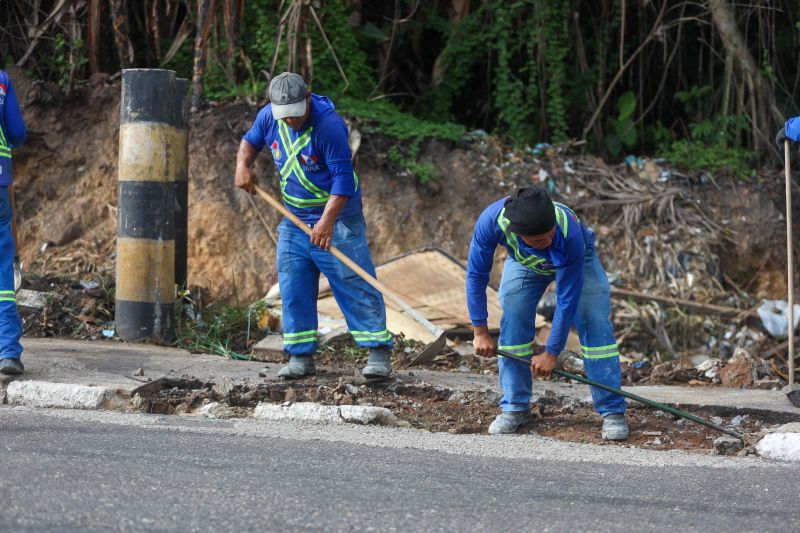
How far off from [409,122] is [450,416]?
14.9ft

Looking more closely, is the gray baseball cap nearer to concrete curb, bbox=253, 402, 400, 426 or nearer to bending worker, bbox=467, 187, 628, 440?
bending worker, bbox=467, 187, 628, 440

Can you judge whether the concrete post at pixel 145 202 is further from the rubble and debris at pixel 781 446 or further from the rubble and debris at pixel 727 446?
the rubble and debris at pixel 781 446

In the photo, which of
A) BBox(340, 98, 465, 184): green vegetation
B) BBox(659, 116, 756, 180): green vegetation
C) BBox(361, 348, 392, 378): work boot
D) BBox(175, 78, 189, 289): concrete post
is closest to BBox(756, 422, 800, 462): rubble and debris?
BBox(361, 348, 392, 378): work boot

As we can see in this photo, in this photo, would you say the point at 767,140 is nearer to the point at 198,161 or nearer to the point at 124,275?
the point at 198,161

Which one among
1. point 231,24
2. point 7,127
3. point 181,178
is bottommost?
point 181,178

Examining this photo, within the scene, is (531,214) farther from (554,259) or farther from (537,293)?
(537,293)

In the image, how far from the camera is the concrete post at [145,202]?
22.5ft

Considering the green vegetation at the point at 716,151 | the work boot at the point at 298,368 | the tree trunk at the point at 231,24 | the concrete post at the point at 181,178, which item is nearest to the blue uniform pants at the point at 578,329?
the work boot at the point at 298,368

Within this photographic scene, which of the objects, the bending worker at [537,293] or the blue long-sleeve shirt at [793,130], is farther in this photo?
the blue long-sleeve shirt at [793,130]

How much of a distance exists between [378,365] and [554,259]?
157 centimetres

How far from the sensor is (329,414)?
525 cm

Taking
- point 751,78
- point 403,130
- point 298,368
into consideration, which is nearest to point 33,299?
point 298,368

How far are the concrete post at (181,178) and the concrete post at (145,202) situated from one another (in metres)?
0.12

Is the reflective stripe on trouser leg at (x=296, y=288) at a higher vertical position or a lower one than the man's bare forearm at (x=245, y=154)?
lower
